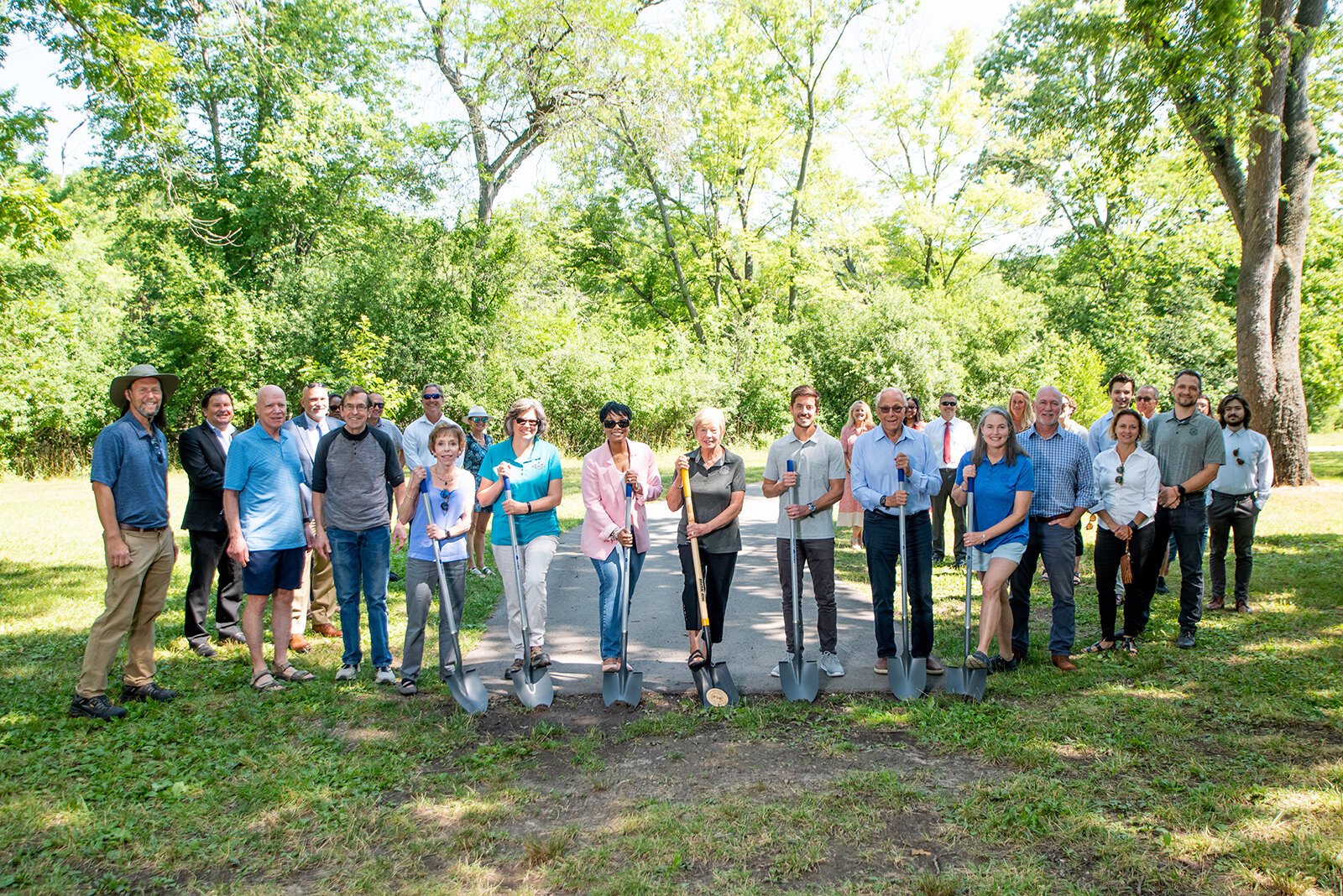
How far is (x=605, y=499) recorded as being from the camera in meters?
6.42

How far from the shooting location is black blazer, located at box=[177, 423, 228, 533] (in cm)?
723

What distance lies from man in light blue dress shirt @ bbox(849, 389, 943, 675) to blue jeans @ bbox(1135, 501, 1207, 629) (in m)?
2.04

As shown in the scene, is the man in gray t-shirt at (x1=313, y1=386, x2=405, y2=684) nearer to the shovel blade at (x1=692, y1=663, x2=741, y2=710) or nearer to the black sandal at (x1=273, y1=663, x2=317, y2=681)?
the black sandal at (x1=273, y1=663, x2=317, y2=681)

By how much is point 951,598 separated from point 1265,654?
8.95 ft

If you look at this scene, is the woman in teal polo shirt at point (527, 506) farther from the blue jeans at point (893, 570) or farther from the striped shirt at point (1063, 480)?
the striped shirt at point (1063, 480)

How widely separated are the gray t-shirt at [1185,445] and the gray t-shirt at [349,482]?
6.24 meters

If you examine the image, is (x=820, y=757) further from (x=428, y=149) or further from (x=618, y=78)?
(x=428, y=149)

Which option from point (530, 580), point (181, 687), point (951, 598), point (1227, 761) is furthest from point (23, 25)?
point (1227, 761)

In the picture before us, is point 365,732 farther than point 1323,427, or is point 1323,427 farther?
point 1323,427

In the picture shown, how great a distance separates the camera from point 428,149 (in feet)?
95.8

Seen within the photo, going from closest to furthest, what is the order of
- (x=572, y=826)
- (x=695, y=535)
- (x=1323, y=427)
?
(x=572, y=826) < (x=695, y=535) < (x=1323, y=427)

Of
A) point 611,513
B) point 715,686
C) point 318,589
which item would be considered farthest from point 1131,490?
point 318,589

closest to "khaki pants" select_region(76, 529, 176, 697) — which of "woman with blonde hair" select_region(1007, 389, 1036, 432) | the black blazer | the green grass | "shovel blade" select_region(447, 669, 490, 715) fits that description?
the green grass

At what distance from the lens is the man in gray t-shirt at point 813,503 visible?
650 centimetres
